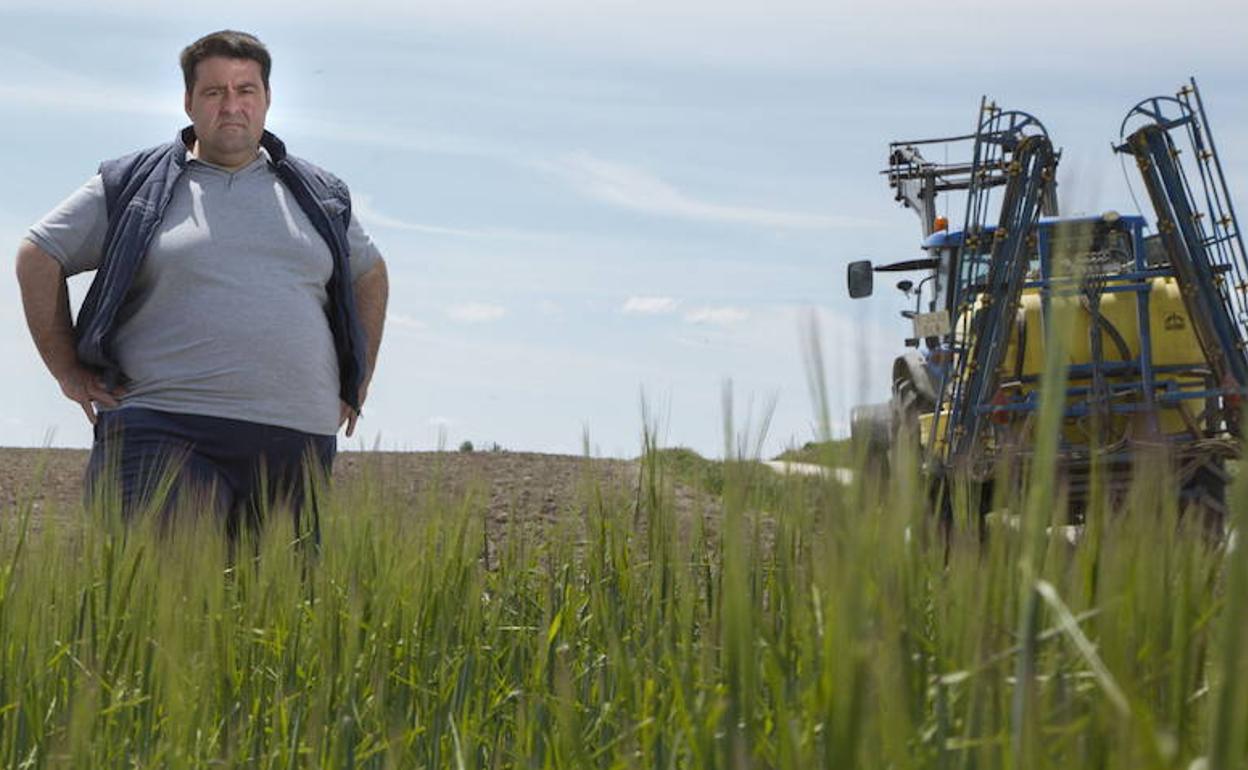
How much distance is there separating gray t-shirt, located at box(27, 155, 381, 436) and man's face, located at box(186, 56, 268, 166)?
57 mm

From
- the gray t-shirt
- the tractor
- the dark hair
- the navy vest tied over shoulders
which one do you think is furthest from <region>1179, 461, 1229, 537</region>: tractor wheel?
the dark hair

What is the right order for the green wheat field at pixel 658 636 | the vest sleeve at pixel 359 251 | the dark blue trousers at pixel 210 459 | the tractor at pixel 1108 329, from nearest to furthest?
the green wheat field at pixel 658 636 → the dark blue trousers at pixel 210 459 → the vest sleeve at pixel 359 251 → the tractor at pixel 1108 329

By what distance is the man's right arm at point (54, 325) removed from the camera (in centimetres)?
426

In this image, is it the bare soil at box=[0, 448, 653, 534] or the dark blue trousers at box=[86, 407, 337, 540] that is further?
the bare soil at box=[0, 448, 653, 534]

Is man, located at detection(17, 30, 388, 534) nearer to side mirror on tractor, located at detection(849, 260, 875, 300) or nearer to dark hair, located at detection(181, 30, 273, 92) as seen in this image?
dark hair, located at detection(181, 30, 273, 92)

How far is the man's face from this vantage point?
428 centimetres

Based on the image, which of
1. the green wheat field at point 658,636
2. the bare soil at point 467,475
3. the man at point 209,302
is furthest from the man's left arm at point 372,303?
the bare soil at point 467,475

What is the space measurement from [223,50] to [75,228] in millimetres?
574

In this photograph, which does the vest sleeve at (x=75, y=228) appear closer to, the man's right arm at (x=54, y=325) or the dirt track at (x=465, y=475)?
the man's right arm at (x=54, y=325)

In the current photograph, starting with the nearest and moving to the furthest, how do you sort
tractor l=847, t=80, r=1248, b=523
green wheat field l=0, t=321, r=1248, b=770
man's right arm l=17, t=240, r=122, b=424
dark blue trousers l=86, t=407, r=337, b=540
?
1. green wheat field l=0, t=321, r=1248, b=770
2. dark blue trousers l=86, t=407, r=337, b=540
3. man's right arm l=17, t=240, r=122, b=424
4. tractor l=847, t=80, r=1248, b=523

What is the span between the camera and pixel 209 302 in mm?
4137

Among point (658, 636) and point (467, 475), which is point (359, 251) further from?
point (467, 475)

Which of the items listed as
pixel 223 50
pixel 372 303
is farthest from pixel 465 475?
pixel 223 50

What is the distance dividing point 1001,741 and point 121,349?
3.34m
